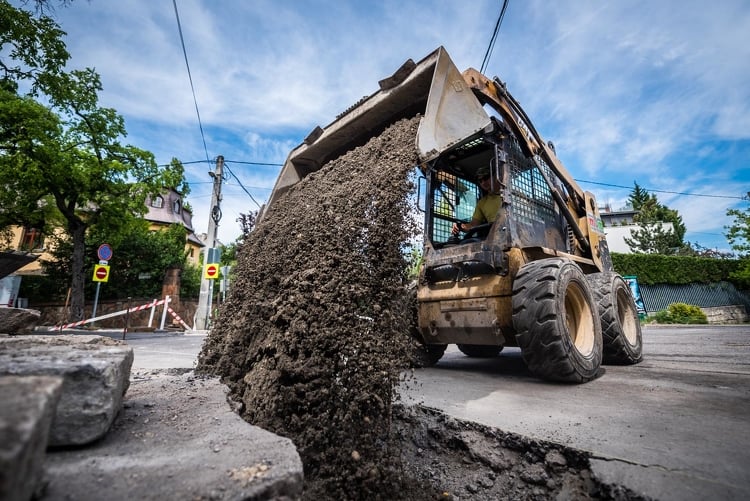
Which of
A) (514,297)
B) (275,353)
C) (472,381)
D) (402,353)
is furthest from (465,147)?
(275,353)

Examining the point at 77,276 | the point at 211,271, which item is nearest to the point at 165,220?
the point at 77,276

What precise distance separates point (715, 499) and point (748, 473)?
0.28 m

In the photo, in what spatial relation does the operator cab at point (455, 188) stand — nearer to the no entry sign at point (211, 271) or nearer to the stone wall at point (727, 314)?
the no entry sign at point (211, 271)

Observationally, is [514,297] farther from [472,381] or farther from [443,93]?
[443,93]

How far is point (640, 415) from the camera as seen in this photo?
2047 mm

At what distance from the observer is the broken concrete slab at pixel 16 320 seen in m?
3.20

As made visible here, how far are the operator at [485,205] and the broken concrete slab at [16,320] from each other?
441 centimetres

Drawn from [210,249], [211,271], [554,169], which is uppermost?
[210,249]

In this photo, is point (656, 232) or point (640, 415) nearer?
point (640, 415)

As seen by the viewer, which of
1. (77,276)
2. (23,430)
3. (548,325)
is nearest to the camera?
(23,430)

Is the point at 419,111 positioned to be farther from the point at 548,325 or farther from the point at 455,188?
the point at 548,325

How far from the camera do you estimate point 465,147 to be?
3.98 meters

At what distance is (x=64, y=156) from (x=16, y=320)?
12.3 meters

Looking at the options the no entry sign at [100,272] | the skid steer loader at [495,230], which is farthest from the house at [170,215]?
the skid steer loader at [495,230]
